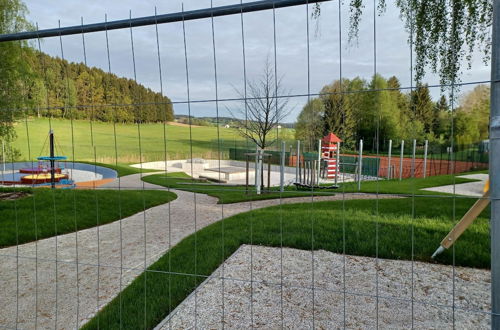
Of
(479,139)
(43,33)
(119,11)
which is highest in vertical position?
(119,11)

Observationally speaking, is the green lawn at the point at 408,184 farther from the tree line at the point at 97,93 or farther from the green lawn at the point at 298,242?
the tree line at the point at 97,93

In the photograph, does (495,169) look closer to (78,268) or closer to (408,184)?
(78,268)

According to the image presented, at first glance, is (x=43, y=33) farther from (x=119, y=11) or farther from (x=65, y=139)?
(x=65, y=139)

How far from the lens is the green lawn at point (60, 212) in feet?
15.7

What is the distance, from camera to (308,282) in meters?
2.85

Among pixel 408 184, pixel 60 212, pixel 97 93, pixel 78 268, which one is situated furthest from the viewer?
pixel 408 184

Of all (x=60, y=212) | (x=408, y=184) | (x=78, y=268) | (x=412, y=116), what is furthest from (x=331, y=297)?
(x=60, y=212)

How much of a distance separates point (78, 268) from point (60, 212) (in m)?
2.77

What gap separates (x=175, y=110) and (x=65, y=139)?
11973 mm

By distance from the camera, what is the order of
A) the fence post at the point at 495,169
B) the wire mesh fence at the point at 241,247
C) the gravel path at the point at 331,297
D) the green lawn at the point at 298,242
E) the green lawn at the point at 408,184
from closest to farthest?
the fence post at the point at 495,169 < the wire mesh fence at the point at 241,247 < the gravel path at the point at 331,297 < the green lawn at the point at 298,242 < the green lawn at the point at 408,184

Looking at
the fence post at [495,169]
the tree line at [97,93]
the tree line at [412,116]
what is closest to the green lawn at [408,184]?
the tree line at [412,116]

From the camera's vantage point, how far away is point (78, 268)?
3.60m

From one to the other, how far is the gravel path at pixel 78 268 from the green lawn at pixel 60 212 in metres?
0.29

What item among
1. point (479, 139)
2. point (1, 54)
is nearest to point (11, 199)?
point (1, 54)
